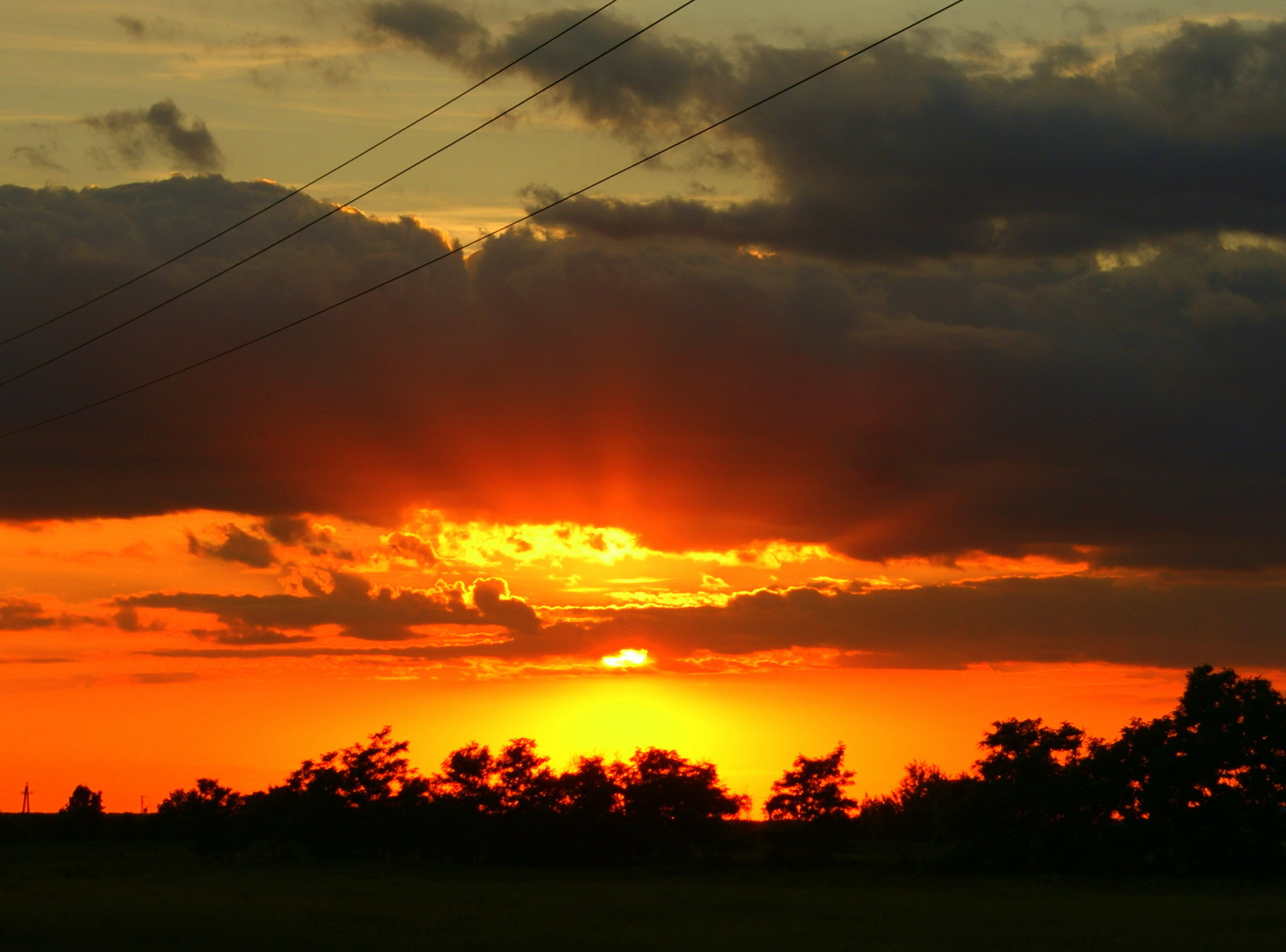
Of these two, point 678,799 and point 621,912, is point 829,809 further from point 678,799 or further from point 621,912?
point 621,912

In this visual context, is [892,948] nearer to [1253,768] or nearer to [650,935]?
[650,935]

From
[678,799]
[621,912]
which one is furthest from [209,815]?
[621,912]

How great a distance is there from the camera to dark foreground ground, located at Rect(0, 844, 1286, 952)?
4088cm

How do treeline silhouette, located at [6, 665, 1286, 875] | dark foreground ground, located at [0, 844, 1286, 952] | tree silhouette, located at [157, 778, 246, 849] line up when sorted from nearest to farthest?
1. dark foreground ground, located at [0, 844, 1286, 952]
2. treeline silhouette, located at [6, 665, 1286, 875]
3. tree silhouette, located at [157, 778, 246, 849]

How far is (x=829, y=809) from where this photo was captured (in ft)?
323

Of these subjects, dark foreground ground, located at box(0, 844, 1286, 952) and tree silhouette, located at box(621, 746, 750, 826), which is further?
tree silhouette, located at box(621, 746, 750, 826)

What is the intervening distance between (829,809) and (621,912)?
47535 millimetres

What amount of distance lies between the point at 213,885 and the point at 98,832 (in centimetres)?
11468

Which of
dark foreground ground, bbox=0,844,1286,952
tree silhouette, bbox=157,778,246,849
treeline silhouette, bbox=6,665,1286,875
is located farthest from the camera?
tree silhouette, bbox=157,778,246,849

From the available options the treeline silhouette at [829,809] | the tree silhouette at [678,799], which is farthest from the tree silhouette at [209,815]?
the tree silhouette at [678,799]

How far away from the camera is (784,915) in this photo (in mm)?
53250

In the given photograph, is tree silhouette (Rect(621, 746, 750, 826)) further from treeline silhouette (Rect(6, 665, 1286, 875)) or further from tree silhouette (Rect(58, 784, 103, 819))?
tree silhouette (Rect(58, 784, 103, 819))

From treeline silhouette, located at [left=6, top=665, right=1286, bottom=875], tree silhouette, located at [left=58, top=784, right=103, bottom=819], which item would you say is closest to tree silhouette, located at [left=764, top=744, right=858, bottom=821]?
treeline silhouette, located at [left=6, top=665, right=1286, bottom=875]

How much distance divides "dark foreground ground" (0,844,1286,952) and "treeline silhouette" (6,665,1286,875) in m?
6.20
